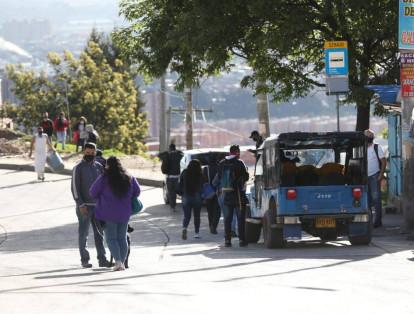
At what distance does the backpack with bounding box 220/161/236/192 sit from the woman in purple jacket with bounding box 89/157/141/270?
191 inches

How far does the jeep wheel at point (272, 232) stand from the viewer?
62.6ft

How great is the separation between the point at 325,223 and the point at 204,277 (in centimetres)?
523

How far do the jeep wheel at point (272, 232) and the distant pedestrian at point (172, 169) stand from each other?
379 inches

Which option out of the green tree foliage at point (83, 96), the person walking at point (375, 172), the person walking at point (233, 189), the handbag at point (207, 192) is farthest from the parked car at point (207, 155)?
the green tree foliage at point (83, 96)

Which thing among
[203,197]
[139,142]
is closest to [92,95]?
[139,142]

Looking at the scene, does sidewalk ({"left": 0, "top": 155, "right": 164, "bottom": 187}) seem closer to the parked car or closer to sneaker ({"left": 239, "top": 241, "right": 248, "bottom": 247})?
the parked car

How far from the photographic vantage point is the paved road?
1128 cm

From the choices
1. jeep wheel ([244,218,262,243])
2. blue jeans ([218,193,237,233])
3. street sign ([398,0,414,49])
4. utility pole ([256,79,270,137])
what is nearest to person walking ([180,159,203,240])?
blue jeans ([218,193,237,233])

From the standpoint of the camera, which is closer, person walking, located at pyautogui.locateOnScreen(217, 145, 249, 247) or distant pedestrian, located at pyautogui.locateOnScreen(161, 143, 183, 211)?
person walking, located at pyautogui.locateOnScreen(217, 145, 249, 247)

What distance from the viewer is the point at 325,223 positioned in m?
19.0

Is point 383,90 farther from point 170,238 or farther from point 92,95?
point 92,95

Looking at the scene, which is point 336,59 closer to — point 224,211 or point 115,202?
point 224,211

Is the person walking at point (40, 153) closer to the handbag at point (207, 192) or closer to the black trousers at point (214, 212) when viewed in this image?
the handbag at point (207, 192)

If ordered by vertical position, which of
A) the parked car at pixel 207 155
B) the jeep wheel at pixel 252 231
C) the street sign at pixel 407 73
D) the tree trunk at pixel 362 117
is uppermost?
the street sign at pixel 407 73
